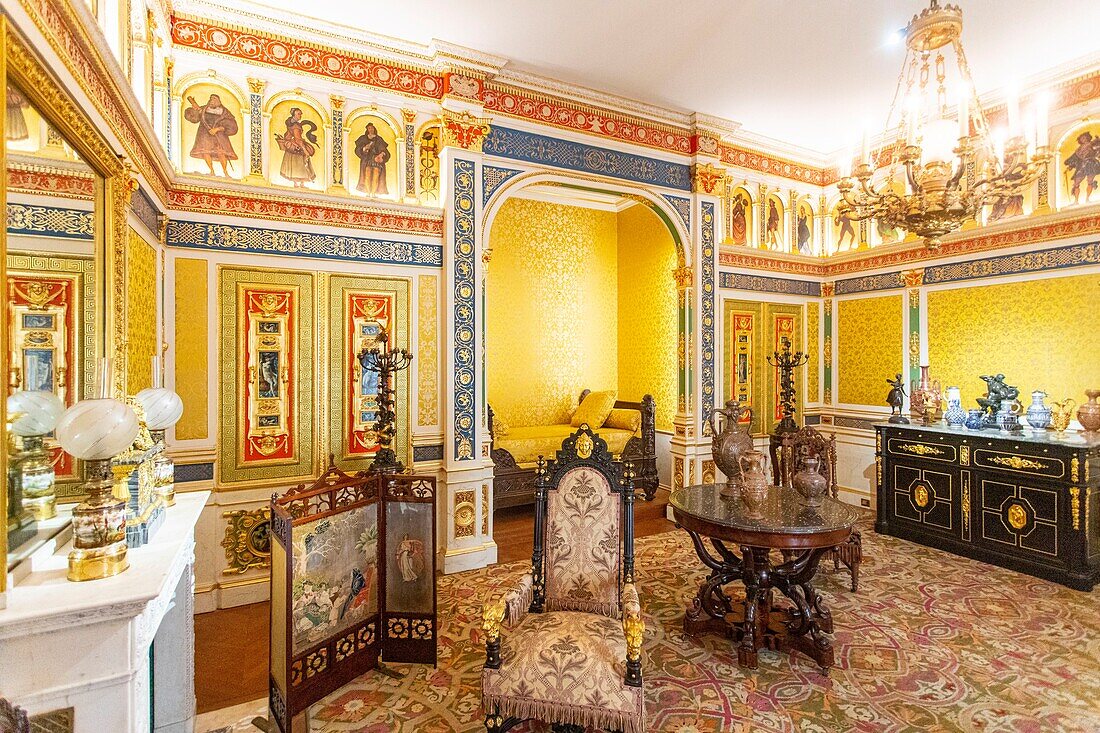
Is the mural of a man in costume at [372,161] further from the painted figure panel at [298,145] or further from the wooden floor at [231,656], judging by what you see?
the wooden floor at [231,656]

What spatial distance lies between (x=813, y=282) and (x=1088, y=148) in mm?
2910

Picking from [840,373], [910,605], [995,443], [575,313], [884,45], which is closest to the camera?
[910,605]

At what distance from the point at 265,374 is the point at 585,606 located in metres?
3.26

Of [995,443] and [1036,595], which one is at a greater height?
[995,443]

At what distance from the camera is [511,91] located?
5.16m

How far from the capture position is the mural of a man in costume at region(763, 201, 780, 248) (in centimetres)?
706

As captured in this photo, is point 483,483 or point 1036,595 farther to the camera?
point 483,483

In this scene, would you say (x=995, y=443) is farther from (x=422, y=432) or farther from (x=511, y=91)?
(x=511, y=91)

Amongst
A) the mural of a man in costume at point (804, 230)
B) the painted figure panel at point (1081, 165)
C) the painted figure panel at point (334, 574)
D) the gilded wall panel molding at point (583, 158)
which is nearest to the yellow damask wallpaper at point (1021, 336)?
the painted figure panel at point (1081, 165)

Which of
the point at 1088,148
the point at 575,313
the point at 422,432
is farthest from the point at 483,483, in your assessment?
the point at 1088,148

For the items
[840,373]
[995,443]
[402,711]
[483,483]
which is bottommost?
[402,711]

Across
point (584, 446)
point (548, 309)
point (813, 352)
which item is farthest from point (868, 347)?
point (584, 446)

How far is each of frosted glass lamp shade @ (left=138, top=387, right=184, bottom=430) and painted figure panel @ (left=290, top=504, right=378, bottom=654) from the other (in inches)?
33.8

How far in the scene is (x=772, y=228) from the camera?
23.3ft
